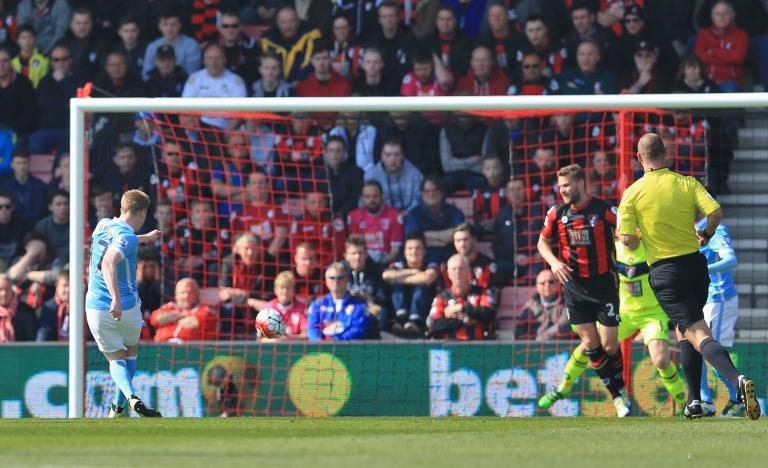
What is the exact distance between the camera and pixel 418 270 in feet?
50.0

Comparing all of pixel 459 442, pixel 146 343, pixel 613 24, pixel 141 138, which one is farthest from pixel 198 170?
pixel 459 442

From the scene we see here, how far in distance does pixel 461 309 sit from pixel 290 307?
62.0 inches

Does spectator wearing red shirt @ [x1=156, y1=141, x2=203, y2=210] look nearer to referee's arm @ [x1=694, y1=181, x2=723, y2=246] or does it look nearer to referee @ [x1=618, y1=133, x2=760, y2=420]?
referee @ [x1=618, y1=133, x2=760, y2=420]

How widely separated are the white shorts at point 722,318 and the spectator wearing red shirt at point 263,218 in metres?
4.45

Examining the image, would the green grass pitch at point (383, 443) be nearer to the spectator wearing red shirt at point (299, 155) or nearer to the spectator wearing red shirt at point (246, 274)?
the spectator wearing red shirt at point (246, 274)

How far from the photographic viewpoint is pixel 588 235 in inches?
473

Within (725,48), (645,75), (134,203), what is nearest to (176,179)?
(134,203)

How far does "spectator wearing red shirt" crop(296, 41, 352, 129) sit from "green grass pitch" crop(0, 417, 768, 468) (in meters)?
6.56

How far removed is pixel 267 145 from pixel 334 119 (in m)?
1.72

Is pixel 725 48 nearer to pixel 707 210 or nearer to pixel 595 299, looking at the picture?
pixel 595 299

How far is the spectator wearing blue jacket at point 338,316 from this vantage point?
47.5 ft

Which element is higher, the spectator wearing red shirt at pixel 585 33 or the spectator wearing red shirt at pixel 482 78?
the spectator wearing red shirt at pixel 585 33

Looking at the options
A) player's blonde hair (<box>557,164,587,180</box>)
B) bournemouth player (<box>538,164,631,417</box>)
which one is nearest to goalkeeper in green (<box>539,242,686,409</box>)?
bournemouth player (<box>538,164,631,417</box>)

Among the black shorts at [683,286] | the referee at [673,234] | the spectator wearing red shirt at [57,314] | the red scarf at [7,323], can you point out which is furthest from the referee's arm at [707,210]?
the red scarf at [7,323]
